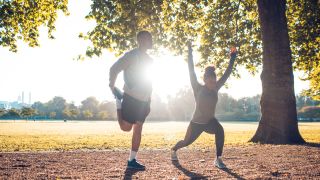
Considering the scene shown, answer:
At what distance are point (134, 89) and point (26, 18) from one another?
1269cm

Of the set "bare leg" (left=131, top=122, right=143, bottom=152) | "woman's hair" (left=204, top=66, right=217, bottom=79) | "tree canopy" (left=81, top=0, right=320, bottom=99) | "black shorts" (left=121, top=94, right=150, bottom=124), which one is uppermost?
"tree canopy" (left=81, top=0, right=320, bottom=99)

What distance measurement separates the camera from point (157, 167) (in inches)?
267

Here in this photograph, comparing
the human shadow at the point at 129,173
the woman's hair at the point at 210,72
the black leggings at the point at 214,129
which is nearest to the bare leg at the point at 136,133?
the human shadow at the point at 129,173

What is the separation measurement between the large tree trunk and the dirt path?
17.0 feet

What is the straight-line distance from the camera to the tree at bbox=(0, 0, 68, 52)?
16.2 meters

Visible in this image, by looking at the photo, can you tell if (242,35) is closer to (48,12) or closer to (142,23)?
(142,23)

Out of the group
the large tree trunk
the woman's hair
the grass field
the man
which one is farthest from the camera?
the large tree trunk

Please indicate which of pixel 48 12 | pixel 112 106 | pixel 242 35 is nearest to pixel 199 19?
pixel 242 35

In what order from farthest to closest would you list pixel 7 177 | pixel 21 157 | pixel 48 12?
pixel 48 12 → pixel 21 157 → pixel 7 177

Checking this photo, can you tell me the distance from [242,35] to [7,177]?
1829 centimetres

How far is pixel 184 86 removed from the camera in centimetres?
16562

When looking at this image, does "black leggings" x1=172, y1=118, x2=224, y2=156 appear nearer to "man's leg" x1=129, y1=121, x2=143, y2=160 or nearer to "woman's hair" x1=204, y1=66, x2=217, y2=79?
"woman's hair" x1=204, y1=66, x2=217, y2=79

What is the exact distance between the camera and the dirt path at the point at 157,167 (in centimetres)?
581

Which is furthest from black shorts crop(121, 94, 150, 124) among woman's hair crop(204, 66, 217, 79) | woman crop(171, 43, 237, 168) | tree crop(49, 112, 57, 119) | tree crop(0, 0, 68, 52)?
tree crop(49, 112, 57, 119)
